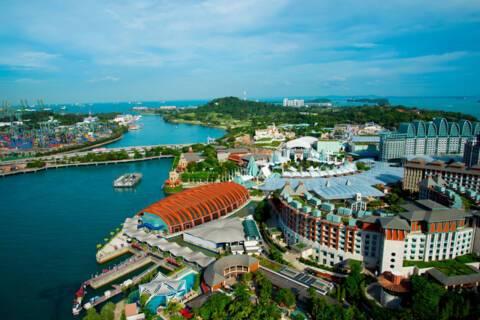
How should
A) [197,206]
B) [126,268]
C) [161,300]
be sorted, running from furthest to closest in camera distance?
[197,206]
[126,268]
[161,300]

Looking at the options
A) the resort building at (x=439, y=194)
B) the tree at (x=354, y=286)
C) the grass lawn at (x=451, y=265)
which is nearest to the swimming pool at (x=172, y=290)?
the tree at (x=354, y=286)

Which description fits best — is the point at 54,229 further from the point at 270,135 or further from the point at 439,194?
the point at 270,135

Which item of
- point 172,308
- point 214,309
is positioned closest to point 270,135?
point 172,308

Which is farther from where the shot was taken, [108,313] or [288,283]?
[288,283]

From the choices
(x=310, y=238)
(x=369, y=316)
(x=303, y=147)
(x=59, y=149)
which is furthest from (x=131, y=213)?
(x=59, y=149)

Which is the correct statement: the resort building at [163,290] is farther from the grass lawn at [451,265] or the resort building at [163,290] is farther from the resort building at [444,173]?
the resort building at [444,173]

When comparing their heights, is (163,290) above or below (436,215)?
below
